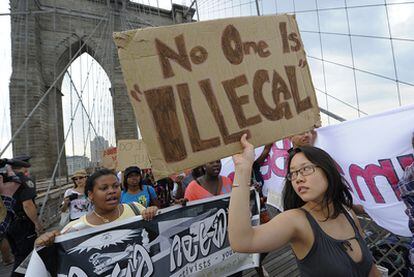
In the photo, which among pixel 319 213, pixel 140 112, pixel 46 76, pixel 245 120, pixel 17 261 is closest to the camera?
pixel 319 213

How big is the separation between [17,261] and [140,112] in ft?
8.57

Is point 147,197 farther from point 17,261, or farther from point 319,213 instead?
point 319,213

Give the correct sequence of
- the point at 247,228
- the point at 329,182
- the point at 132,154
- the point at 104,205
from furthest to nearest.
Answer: the point at 132,154 → the point at 104,205 → the point at 329,182 → the point at 247,228

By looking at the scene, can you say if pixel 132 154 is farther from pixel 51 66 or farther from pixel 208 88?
pixel 51 66

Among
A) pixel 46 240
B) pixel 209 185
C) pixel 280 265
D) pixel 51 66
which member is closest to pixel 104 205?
pixel 46 240

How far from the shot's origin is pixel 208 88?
1.40 metres

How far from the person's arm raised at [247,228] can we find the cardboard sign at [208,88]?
322 mm

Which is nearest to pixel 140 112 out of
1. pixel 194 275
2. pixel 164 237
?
pixel 164 237

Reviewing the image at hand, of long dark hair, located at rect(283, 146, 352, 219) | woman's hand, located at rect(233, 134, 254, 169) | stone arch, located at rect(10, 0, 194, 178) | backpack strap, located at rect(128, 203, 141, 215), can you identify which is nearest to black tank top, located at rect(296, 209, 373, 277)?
long dark hair, located at rect(283, 146, 352, 219)

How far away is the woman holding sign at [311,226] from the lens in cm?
100

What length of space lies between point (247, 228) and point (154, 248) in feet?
3.63

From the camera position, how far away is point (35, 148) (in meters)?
14.9

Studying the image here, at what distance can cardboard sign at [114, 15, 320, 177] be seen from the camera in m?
1.28

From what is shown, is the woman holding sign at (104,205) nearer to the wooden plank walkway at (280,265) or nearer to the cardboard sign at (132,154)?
the wooden plank walkway at (280,265)
